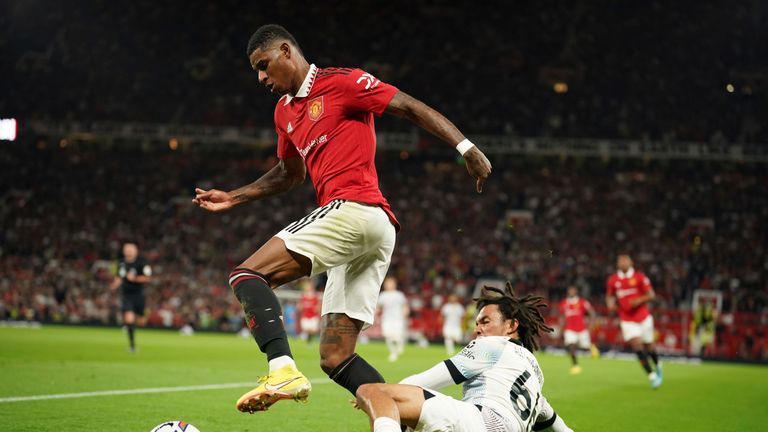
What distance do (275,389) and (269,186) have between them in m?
1.97

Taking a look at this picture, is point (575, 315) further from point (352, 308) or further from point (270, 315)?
point (270, 315)

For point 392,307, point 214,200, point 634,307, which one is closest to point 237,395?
point 214,200

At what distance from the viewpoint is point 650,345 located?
16.1m

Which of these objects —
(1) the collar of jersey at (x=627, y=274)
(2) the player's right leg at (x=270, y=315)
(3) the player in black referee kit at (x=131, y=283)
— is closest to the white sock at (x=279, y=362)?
(2) the player's right leg at (x=270, y=315)

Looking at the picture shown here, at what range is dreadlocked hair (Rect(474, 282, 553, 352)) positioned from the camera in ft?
19.4

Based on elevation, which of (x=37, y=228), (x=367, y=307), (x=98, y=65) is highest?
(x=98, y=65)

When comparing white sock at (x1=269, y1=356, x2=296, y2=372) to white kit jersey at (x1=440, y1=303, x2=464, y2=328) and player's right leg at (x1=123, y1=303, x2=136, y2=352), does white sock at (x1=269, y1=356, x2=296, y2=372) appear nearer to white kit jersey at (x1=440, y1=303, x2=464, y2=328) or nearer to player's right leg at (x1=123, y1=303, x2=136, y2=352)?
player's right leg at (x1=123, y1=303, x2=136, y2=352)

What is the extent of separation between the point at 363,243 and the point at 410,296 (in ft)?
92.9

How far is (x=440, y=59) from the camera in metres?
44.3

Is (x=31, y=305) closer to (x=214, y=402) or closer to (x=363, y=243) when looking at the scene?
(x=214, y=402)

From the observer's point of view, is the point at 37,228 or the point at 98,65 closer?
the point at 37,228

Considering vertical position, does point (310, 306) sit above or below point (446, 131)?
below

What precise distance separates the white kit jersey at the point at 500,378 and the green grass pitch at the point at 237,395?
2978 millimetres

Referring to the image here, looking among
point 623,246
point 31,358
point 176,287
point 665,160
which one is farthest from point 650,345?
point 665,160
